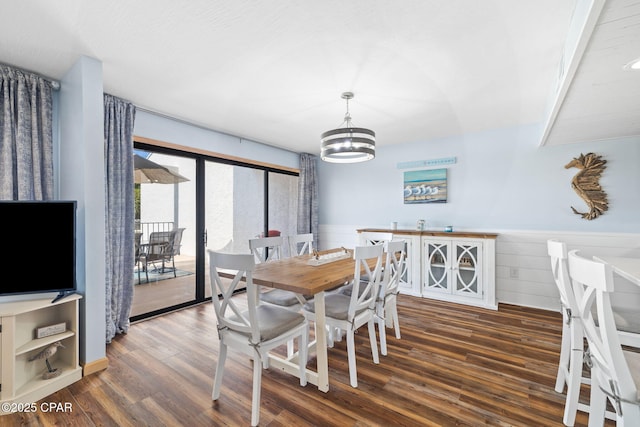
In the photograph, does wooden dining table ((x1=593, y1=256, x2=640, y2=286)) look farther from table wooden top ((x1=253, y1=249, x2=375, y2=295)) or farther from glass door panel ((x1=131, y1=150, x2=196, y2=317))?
glass door panel ((x1=131, y1=150, x2=196, y2=317))

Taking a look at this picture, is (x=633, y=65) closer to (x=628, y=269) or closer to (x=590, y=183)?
(x=628, y=269)

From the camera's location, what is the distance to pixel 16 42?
1913 mm

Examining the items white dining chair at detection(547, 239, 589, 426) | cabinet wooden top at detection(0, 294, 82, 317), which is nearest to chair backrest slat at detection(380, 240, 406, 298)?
white dining chair at detection(547, 239, 589, 426)

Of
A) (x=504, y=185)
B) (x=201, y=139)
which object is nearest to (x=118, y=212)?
(x=201, y=139)

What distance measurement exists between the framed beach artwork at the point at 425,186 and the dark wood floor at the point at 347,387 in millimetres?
2030

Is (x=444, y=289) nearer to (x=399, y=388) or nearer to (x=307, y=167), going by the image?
(x=399, y=388)

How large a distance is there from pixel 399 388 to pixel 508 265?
270 centimetres

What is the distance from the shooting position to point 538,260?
352 centimetres

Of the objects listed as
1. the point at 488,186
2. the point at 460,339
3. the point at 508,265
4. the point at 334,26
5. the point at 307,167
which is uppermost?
the point at 334,26

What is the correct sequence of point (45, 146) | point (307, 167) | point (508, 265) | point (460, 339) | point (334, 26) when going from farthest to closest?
point (307, 167)
point (508, 265)
point (460, 339)
point (45, 146)
point (334, 26)

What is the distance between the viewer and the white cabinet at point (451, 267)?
3.57 m

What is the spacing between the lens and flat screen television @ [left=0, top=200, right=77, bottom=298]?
1918 millimetres

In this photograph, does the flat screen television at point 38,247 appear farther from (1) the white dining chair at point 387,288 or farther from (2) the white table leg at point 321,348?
(1) the white dining chair at point 387,288

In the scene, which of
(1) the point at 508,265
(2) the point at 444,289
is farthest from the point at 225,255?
(1) the point at 508,265
